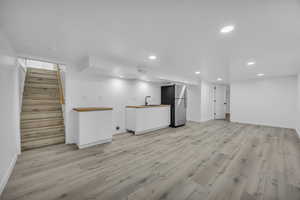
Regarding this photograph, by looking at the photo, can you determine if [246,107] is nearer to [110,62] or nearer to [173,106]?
[173,106]

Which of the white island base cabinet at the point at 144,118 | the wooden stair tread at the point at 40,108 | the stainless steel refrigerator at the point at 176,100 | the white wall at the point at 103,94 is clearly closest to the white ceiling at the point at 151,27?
the white wall at the point at 103,94

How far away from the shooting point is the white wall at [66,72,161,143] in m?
3.14

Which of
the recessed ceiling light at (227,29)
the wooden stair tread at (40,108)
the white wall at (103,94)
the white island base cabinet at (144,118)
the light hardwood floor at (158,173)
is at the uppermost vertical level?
the recessed ceiling light at (227,29)

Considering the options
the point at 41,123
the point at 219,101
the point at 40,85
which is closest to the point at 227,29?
the point at 41,123

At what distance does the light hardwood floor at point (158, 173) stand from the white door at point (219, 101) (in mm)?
4331

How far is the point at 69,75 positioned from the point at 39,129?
163 centimetres

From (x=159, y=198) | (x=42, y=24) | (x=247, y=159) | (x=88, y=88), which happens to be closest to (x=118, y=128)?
(x=88, y=88)

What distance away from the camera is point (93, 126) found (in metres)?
2.99

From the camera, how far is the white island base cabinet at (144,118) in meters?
3.95

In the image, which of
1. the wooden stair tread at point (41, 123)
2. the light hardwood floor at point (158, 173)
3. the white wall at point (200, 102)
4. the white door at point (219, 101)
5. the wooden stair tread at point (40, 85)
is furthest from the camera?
the white door at point (219, 101)

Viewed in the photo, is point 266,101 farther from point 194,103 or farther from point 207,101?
point 194,103

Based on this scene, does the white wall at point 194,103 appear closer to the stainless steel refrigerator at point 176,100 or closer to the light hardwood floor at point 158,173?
the stainless steel refrigerator at point 176,100

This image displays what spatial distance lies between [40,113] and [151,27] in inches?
156

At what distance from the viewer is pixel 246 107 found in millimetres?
5820
